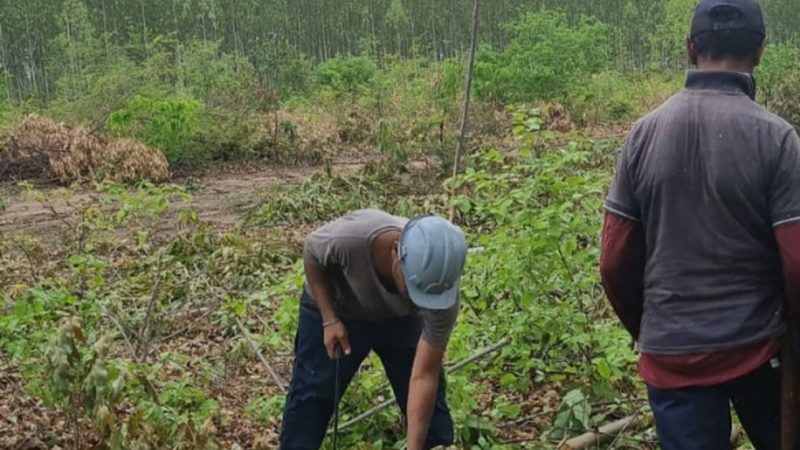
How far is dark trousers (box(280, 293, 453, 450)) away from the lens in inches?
130

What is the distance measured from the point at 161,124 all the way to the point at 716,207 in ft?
53.4

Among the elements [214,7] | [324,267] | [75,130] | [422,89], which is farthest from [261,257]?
[214,7]

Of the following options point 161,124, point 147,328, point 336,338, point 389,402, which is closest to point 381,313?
point 336,338

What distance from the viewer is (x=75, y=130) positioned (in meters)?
17.1

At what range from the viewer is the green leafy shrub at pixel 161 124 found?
→ 1733 centimetres

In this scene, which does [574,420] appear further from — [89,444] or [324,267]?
[89,444]

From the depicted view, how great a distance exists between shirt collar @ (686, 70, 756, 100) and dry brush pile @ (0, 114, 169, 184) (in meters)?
13.8

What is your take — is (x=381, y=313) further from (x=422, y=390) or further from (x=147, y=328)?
(x=147, y=328)

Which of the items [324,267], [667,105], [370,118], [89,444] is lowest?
[370,118]

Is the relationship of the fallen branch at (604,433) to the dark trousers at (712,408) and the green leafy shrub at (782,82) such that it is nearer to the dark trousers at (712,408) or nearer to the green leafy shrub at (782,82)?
the dark trousers at (712,408)

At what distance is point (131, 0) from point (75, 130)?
33.8 m

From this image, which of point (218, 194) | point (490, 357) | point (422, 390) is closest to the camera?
point (422, 390)

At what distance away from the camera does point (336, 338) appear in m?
3.21

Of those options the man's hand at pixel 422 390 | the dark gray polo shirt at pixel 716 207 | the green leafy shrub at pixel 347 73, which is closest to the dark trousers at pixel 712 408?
the dark gray polo shirt at pixel 716 207
